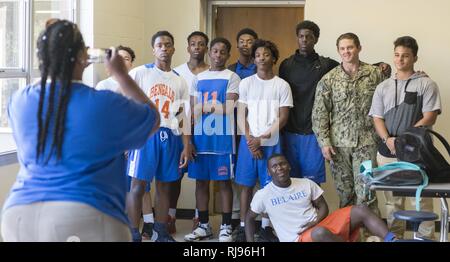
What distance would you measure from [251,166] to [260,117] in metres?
0.37

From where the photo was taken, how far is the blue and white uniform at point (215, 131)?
4.63 m

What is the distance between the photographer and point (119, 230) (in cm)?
195

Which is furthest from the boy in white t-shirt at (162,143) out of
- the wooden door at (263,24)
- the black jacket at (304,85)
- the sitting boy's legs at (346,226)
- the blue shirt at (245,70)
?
the wooden door at (263,24)

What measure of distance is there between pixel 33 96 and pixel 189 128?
2.67m

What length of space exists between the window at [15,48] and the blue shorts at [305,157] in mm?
1902

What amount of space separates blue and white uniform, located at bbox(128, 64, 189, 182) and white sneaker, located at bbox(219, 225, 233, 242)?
0.57 metres

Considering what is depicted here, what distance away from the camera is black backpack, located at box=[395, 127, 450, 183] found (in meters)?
3.14

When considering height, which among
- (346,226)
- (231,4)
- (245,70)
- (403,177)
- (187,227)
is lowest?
(187,227)

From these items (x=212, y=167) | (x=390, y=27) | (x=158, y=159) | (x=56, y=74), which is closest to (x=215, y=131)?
(x=212, y=167)

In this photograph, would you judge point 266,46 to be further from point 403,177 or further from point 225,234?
point 403,177

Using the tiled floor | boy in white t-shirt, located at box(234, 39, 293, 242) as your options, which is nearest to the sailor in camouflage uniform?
boy in white t-shirt, located at box(234, 39, 293, 242)

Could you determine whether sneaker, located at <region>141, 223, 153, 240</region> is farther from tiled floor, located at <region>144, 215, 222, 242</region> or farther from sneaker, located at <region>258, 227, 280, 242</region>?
sneaker, located at <region>258, 227, 280, 242</region>

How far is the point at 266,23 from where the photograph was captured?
5.70m
